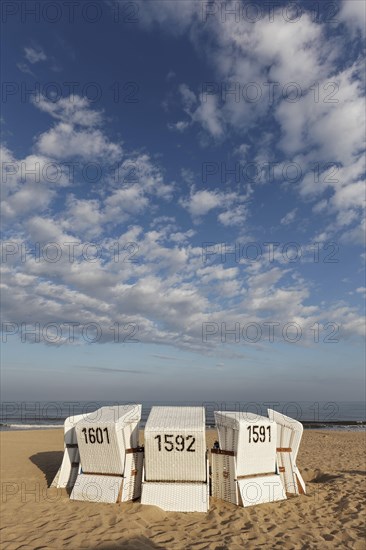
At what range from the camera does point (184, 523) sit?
854 cm

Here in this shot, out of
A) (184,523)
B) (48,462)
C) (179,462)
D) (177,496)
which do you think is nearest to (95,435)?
(179,462)

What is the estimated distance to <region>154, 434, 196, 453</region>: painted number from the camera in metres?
9.45

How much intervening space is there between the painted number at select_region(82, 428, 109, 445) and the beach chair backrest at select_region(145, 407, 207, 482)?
3.99 feet

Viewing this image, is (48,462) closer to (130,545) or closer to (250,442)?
(250,442)

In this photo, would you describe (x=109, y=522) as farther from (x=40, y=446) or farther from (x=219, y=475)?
(x=40, y=446)

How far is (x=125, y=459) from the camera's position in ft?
33.1

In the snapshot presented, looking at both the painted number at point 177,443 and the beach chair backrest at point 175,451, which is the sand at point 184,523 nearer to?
the beach chair backrest at point 175,451

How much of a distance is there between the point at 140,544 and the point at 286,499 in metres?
4.71

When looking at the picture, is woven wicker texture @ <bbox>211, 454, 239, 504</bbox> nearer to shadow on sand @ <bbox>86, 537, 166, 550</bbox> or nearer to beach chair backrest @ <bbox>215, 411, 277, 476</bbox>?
beach chair backrest @ <bbox>215, 411, 277, 476</bbox>

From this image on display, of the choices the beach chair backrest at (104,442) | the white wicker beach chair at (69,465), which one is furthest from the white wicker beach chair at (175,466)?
the white wicker beach chair at (69,465)

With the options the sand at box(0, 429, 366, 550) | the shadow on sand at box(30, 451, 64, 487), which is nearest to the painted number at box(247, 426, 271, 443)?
the sand at box(0, 429, 366, 550)

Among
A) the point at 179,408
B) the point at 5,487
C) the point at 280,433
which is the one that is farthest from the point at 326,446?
the point at 5,487

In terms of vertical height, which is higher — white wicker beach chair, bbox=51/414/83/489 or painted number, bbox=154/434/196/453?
painted number, bbox=154/434/196/453

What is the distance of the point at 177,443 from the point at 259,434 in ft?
7.15
